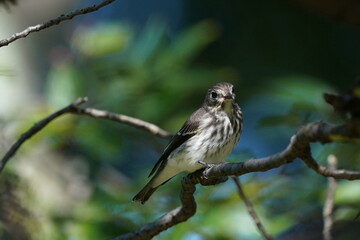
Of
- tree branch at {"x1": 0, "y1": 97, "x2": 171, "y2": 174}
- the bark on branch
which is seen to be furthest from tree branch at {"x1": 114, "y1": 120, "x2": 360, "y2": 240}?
tree branch at {"x1": 0, "y1": 97, "x2": 171, "y2": 174}

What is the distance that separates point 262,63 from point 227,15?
2.67 ft

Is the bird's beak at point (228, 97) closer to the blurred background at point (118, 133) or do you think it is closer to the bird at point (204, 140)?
the bird at point (204, 140)

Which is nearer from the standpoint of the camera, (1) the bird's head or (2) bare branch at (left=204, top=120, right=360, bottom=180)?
(2) bare branch at (left=204, top=120, right=360, bottom=180)

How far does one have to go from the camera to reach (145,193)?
379cm

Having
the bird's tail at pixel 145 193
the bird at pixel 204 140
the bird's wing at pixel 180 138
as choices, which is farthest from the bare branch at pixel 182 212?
the bird's wing at pixel 180 138

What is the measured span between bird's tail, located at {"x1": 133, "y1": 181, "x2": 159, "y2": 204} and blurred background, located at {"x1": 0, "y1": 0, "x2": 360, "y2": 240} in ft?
0.29

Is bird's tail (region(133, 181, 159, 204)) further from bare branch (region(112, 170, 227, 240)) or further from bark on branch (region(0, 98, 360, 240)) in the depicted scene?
bare branch (region(112, 170, 227, 240))

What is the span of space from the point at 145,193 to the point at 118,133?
82 centimetres

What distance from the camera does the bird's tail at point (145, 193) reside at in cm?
378

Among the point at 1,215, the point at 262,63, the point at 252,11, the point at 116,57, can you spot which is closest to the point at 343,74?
the point at 262,63

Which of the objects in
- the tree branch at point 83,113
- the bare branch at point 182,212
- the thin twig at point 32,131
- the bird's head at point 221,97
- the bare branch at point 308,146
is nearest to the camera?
the bare branch at point 308,146

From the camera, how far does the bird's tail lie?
149 inches

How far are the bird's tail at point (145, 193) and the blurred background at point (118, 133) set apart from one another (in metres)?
0.09

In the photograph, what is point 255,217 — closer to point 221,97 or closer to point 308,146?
point 221,97
